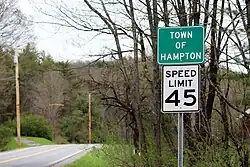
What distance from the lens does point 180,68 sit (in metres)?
6.18

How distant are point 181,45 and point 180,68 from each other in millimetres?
313

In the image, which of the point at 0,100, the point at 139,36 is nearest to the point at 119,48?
the point at 139,36

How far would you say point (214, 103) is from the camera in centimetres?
1043

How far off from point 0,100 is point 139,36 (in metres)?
39.7

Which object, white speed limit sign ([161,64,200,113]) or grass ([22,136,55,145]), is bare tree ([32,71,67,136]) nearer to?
grass ([22,136,55,145])

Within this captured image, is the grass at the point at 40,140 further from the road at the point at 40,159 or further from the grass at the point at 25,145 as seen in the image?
the road at the point at 40,159

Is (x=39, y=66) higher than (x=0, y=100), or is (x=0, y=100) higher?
(x=39, y=66)

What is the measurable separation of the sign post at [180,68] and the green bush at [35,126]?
48477mm

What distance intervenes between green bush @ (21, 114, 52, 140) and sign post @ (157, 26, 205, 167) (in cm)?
4848

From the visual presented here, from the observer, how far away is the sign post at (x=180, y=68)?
6.00 metres

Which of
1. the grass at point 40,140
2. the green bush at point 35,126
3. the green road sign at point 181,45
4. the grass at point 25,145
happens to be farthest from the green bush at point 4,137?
the green road sign at point 181,45

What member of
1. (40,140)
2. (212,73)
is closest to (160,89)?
(212,73)

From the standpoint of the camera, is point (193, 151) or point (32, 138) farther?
point (32, 138)

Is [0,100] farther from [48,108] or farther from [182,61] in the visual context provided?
[182,61]
